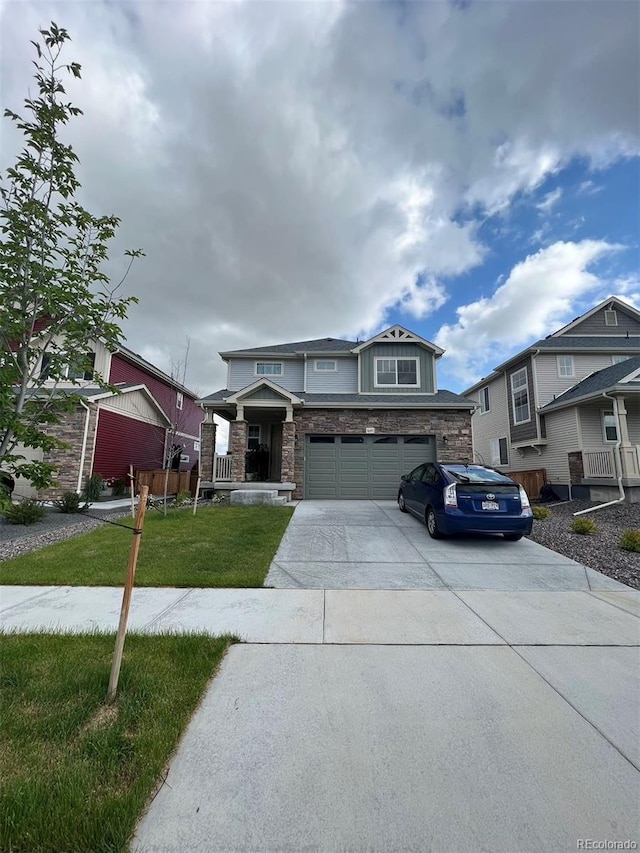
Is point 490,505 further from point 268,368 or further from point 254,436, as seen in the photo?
point 268,368

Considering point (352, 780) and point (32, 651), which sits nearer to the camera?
point (352, 780)

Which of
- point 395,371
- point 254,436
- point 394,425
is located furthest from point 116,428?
point 395,371

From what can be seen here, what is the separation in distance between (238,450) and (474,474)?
8.30 metres

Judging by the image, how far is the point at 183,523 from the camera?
8914 millimetres

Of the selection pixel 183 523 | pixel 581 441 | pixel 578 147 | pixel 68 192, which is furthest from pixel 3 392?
pixel 581 441

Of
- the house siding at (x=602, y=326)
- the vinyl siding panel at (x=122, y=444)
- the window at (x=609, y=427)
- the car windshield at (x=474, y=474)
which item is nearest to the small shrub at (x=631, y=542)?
the car windshield at (x=474, y=474)

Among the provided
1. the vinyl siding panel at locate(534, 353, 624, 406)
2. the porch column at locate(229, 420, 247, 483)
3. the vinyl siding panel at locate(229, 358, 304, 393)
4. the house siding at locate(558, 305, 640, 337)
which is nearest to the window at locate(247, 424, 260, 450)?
the vinyl siding panel at locate(229, 358, 304, 393)

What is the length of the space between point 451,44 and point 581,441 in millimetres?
12935

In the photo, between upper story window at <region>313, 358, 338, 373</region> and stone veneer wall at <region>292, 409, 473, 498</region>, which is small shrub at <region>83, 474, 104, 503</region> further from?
upper story window at <region>313, 358, 338, 373</region>

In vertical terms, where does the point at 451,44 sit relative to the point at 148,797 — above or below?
above

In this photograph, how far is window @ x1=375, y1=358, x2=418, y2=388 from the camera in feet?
50.3

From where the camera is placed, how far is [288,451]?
13148 mm

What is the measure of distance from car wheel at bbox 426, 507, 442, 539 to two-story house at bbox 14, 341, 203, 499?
8.35 metres

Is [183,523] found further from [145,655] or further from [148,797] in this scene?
[148,797]
